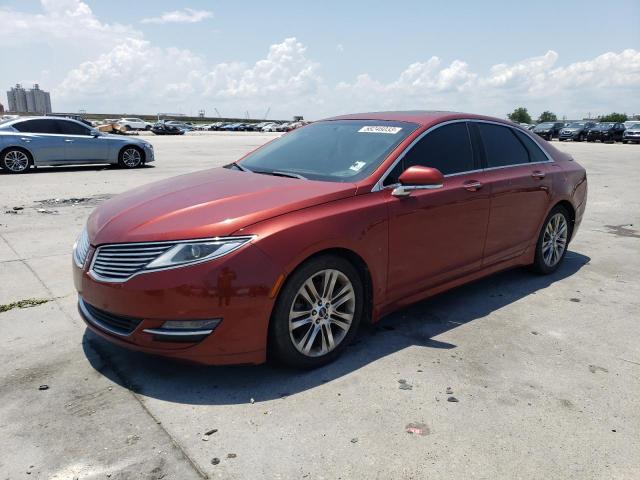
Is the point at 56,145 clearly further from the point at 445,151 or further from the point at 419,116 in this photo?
the point at 445,151

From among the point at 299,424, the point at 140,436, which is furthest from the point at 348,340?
the point at 140,436

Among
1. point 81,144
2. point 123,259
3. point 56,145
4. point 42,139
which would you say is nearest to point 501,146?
point 123,259

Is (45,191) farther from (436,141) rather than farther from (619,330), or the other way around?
(619,330)

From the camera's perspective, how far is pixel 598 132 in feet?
133

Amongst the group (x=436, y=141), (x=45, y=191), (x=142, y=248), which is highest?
(x=436, y=141)

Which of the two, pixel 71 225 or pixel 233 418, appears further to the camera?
pixel 71 225

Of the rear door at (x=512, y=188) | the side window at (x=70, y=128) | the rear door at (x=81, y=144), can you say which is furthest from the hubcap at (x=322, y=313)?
the side window at (x=70, y=128)

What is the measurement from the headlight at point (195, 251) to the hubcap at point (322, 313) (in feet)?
1.72

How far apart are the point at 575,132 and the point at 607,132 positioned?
2233 millimetres

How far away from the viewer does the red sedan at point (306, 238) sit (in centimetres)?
300

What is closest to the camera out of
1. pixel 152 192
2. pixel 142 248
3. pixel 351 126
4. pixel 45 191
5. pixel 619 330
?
pixel 142 248

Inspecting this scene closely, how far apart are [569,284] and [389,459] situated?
3.52 metres

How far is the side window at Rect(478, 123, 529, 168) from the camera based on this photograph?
4.73m

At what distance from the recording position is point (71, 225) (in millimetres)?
7430
